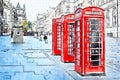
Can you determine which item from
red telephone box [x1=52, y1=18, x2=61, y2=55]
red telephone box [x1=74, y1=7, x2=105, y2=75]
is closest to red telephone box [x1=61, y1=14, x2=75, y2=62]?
red telephone box [x1=74, y1=7, x2=105, y2=75]

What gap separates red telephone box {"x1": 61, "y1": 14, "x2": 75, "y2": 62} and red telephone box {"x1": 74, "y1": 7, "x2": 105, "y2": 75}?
3528mm

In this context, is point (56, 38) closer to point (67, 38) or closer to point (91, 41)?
point (67, 38)

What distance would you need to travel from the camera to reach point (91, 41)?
10516 millimetres

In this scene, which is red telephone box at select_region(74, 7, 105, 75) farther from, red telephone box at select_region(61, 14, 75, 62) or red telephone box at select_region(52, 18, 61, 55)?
red telephone box at select_region(52, 18, 61, 55)

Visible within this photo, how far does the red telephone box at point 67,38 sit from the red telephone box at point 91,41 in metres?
3.53

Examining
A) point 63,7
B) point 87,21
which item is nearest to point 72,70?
point 87,21

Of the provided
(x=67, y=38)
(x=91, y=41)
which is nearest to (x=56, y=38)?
(x=67, y=38)

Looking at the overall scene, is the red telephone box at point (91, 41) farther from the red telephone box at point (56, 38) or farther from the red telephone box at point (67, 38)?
the red telephone box at point (56, 38)

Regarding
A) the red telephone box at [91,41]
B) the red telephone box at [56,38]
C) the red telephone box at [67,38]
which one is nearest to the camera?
the red telephone box at [91,41]

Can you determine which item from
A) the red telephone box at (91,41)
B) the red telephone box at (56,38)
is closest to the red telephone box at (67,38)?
the red telephone box at (91,41)

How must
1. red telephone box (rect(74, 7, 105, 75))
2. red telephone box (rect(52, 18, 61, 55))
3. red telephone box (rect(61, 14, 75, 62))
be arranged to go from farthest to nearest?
red telephone box (rect(52, 18, 61, 55)), red telephone box (rect(61, 14, 75, 62)), red telephone box (rect(74, 7, 105, 75))

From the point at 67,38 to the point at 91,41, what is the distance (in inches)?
158

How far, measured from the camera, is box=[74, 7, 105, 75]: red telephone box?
10406 millimetres

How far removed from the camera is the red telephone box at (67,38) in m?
14.3
